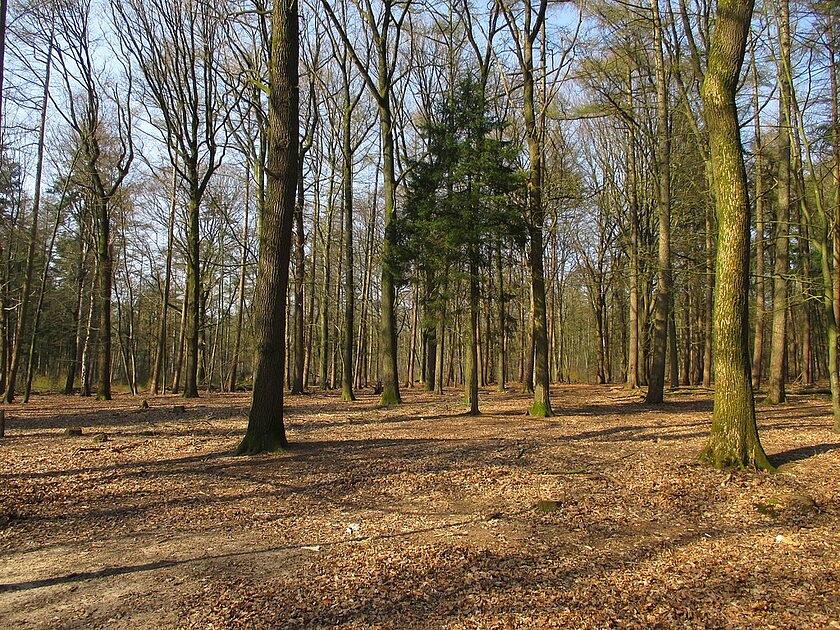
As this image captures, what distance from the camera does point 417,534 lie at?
5047 millimetres

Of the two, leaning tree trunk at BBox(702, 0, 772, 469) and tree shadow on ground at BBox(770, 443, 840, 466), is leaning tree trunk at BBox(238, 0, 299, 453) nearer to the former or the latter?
leaning tree trunk at BBox(702, 0, 772, 469)

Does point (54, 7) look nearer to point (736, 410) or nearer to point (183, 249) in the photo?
point (183, 249)

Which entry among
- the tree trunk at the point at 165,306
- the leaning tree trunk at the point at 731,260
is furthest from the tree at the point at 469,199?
the tree trunk at the point at 165,306

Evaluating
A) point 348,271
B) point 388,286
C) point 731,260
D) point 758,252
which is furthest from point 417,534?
point 758,252

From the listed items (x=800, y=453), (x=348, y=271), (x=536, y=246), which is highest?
(x=348, y=271)

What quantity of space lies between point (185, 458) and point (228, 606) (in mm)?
4993

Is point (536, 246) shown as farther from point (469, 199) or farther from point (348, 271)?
point (348, 271)

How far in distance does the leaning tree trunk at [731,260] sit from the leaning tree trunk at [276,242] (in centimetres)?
634

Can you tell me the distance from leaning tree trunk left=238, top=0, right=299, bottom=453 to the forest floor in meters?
0.70

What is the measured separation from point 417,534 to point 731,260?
17.7 ft

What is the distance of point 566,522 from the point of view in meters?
5.37

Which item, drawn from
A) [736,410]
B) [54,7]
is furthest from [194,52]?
[736,410]

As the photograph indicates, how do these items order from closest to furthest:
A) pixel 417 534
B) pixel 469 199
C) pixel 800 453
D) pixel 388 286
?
pixel 417 534
pixel 800 453
pixel 469 199
pixel 388 286

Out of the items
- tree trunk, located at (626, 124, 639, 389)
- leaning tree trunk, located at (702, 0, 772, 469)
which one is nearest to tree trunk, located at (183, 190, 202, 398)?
tree trunk, located at (626, 124, 639, 389)
